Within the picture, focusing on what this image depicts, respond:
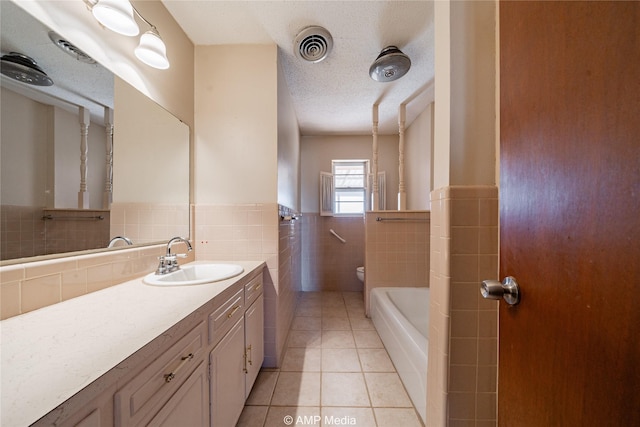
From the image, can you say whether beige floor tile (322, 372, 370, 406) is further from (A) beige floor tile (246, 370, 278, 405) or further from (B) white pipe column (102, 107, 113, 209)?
(B) white pipe column (102, 107, 113, 209)

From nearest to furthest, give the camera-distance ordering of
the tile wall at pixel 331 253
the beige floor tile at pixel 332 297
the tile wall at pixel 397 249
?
the tile wall at pixel 397 249 → the beige floor tile at pixel 332 297 → the tile wall at pixel 331 253

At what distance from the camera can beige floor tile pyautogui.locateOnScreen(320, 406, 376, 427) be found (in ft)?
3.87

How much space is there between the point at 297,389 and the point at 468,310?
1184 millimetres

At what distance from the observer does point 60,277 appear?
808mm

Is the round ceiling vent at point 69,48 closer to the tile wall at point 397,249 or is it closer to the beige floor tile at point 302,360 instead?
the beige floor tile at point 302,360

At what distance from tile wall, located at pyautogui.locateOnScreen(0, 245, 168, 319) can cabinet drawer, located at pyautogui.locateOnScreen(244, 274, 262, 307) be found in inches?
22.7

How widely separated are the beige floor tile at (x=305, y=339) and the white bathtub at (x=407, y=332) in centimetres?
58

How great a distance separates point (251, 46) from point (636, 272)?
217 cm

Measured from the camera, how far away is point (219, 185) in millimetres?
1647

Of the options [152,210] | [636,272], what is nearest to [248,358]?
[152,210]

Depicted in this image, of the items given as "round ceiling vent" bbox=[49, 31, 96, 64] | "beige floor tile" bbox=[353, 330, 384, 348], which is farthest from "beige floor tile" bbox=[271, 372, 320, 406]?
"round ceiling vent" bbox=[49, 31, 96, 64]

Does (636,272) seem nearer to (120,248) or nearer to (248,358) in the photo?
(248,358)

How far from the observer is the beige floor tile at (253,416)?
1.18m

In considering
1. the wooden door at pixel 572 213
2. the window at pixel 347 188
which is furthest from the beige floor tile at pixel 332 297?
the wooden door at pixel 572 213
